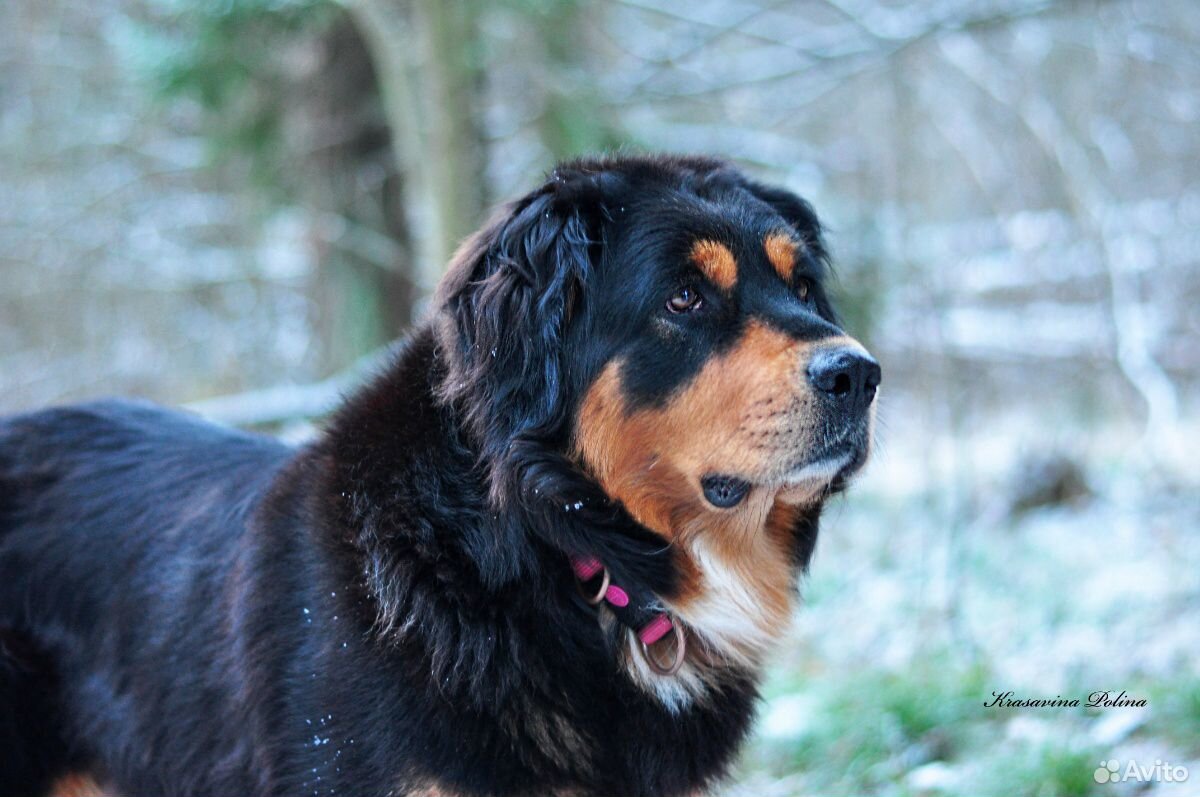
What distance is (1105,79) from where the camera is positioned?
994 cm

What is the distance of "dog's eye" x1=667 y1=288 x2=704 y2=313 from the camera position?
313 centimetres

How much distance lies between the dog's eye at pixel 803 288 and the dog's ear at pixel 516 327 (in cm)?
72

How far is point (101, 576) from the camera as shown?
3.53 metres

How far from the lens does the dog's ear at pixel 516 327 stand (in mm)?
3021

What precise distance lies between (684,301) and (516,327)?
0.49m

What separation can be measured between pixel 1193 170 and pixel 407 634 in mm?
10470

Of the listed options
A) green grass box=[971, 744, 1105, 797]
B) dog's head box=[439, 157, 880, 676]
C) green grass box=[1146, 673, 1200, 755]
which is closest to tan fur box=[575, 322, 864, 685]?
dog's head box=[439, 157, 880, 676]

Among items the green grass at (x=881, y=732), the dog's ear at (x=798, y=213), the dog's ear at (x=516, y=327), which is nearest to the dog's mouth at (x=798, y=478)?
the dog's ear at (x=516, y=327)

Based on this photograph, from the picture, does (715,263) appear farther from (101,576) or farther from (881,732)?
(881,732)

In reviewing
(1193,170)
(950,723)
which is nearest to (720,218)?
(950,723)

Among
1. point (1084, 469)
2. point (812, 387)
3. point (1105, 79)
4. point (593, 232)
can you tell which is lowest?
point (1084, 469)

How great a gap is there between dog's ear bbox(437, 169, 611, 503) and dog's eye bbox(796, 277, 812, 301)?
0.72 meters

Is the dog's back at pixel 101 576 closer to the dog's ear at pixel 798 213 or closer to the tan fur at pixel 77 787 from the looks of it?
the tan fur at pixel 77 787

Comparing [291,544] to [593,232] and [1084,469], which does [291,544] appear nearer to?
[593,232]
